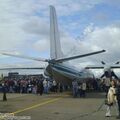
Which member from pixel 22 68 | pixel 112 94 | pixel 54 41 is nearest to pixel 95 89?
pixel 22 68

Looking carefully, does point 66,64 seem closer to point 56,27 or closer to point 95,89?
point 56,27

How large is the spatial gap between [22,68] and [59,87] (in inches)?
473

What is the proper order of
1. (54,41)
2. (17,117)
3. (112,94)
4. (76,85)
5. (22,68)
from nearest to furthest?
(17,117)
(112,94)
(76,85)
(54,41)
(22,68)

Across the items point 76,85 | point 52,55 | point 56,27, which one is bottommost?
point 76,85

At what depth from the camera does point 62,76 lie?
39531 millimetres

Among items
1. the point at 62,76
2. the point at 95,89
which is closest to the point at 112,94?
the point at 62,76

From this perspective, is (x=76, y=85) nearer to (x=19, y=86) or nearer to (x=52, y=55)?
(x=52, y=55)

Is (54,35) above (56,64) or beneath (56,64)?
above

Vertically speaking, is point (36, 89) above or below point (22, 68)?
below

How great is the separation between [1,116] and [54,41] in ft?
71.5

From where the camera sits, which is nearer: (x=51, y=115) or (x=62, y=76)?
(x=51, y=115)

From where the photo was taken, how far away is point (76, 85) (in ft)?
122

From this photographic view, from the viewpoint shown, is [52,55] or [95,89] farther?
[95,89]

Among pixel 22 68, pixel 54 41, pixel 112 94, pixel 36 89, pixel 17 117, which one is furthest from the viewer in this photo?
pixel 22 68
